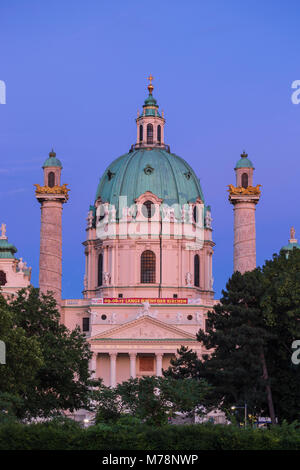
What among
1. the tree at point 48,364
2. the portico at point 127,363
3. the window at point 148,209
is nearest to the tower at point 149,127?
the window at point 148,209

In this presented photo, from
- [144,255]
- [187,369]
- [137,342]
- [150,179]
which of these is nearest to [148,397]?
[187,369]

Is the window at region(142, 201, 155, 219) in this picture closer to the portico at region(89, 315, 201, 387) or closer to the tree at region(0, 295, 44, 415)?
the portico at region(89, 315, 201, 387)

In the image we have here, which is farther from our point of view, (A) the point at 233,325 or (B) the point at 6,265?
(B) the point at 6,265

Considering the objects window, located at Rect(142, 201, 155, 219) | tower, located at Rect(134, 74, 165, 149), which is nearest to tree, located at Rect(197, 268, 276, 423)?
window, located at Rect(142, 201, 155, 219)

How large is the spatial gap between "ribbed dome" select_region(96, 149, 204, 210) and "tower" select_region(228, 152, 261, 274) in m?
17.9

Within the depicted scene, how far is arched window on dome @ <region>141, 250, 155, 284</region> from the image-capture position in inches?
5007

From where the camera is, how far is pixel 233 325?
7550 centimetres

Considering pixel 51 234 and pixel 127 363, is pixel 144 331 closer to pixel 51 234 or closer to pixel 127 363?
pixel 127 363

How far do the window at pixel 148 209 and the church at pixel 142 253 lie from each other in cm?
12

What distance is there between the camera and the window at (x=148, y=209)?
128625 mm

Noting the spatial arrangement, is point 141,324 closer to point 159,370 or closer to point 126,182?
point 159,370

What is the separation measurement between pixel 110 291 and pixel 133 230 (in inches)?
309

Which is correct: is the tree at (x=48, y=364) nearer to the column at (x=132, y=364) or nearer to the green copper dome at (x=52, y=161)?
the column at (x=132, y=364)
